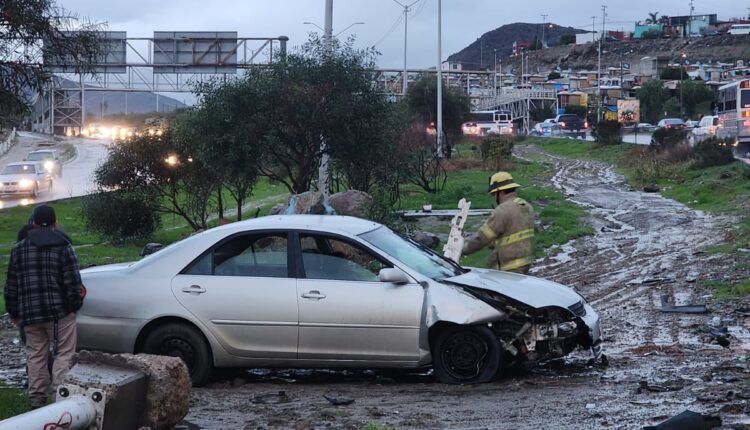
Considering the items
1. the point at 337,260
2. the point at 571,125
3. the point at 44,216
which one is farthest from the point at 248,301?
the point at 571,125

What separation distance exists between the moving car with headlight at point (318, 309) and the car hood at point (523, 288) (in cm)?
2

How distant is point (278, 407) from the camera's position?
8.30 m

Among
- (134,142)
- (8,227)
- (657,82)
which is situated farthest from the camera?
(657,82)

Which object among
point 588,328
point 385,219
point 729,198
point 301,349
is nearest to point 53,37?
point 301,349

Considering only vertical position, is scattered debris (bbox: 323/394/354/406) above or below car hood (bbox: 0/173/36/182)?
below

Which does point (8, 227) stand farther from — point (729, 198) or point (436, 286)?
point (436, 286)

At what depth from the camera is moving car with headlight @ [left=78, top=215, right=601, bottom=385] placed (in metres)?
8.93

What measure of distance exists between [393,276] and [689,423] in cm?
297

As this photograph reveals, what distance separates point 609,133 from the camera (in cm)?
6009

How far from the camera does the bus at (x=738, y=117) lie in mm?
41250

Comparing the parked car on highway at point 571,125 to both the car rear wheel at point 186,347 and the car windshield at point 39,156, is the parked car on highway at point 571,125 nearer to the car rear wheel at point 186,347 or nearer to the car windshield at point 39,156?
the car windshield at point 39,156

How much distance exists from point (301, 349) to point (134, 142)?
59.6 ft

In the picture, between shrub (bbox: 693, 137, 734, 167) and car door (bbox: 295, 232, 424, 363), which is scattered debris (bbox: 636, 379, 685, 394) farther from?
shrub (bbox: 693, 137, 734, 167)

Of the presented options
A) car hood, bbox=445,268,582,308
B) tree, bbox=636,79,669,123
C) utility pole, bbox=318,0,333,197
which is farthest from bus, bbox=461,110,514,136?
car hood, bbox=445,268,582,308
